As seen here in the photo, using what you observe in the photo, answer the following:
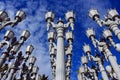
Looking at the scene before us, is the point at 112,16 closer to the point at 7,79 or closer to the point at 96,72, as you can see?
the point at 96,72

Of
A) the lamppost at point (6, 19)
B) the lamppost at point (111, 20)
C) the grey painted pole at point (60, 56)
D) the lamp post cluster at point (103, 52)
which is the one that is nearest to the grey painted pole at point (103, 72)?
the lamp post cluster at point (103, 52)

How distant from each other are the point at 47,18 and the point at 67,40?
2270 mm

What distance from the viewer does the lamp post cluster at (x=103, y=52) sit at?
13.9m

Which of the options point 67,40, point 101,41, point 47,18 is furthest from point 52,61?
point 101,41

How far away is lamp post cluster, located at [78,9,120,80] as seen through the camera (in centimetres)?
1386

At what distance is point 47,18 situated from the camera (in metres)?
12.6

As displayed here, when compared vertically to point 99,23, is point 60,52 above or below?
below

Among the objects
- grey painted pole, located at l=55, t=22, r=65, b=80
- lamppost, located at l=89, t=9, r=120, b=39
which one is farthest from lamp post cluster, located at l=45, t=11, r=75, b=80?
lamppost, located at l=89, t=9, r=120, b=39

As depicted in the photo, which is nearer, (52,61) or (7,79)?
(52,61)

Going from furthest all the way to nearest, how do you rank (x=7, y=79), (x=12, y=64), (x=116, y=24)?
(x=12, y=64) → (x=7, y=79) → (x=116, y=24)

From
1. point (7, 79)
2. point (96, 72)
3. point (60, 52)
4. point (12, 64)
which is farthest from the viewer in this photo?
point (96, 72)

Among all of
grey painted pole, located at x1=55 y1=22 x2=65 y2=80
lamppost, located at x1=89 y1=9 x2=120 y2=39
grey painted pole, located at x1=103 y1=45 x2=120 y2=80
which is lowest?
grey painted pole, located at x1=55 y1=22 x2=65 y2=80

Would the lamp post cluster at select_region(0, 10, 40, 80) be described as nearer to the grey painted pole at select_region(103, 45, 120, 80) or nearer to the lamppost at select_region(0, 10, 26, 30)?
the lamppost at select_region(0, 10, 26, 30)

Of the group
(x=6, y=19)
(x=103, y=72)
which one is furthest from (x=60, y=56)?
(x=103, y=72)
